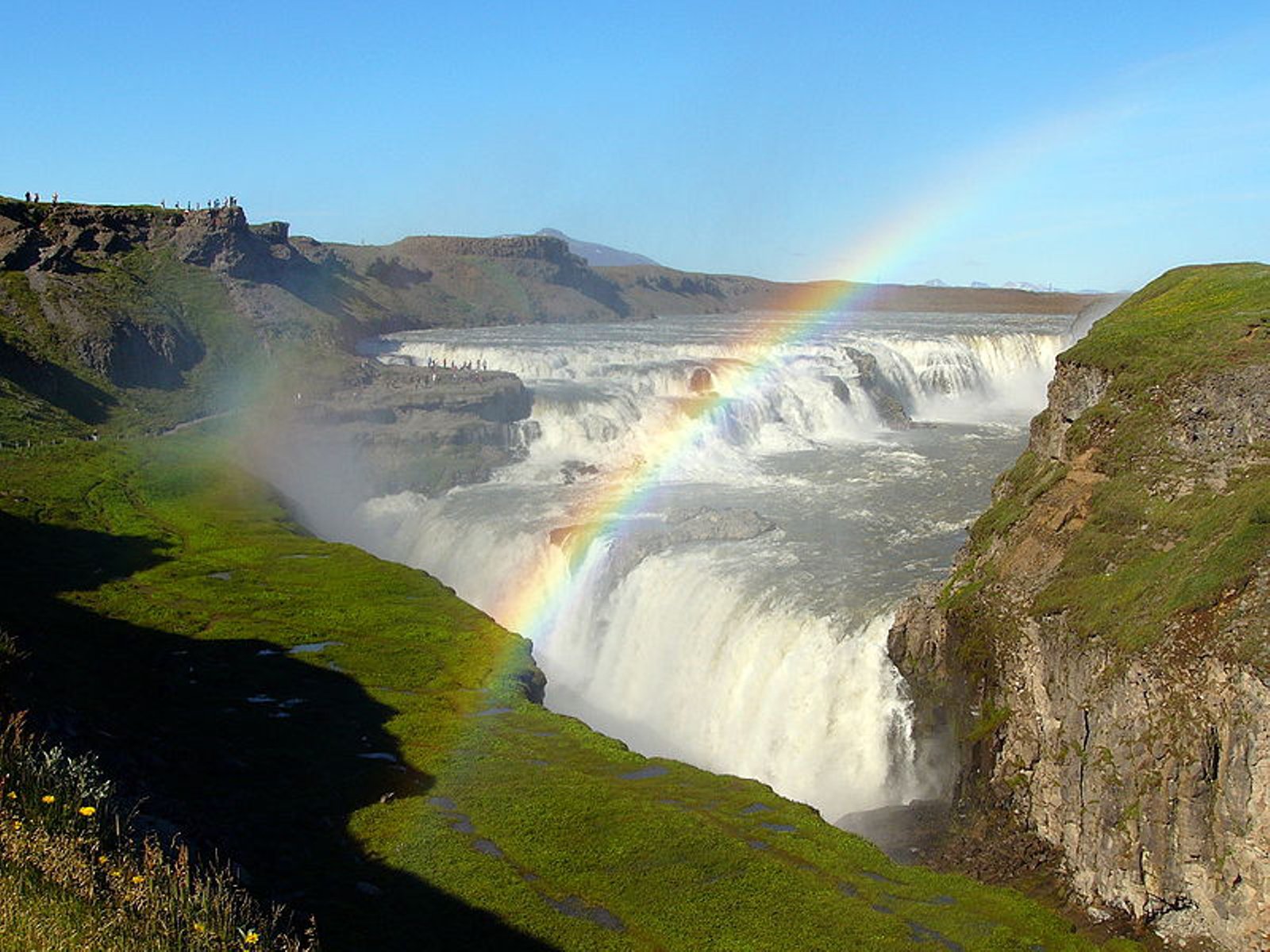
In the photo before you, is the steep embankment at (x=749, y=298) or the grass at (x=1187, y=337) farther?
the steep embankment at (x=749, y=298)

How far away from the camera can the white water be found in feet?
88.0

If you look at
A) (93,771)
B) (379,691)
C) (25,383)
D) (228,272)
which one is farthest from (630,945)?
(228,272)

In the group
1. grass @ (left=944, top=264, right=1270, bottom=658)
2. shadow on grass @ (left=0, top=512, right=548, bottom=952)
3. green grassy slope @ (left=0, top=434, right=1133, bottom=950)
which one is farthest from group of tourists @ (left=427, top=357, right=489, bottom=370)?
grass @ (left=944, top=264, right=1270, bottom=658)

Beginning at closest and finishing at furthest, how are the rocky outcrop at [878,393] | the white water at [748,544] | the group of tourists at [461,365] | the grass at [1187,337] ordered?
1. the grass at [1187,337]
2. the white water at [748,544]
3. the rocky outcrop at [878,393]
4. the group of tourists at [461,365]

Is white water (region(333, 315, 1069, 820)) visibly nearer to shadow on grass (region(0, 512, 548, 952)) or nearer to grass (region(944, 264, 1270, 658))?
grass (region(944, 264, 1270, 658))

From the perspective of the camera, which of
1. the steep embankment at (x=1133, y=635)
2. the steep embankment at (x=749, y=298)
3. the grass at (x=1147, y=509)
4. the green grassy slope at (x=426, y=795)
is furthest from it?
Result: the steep embankment at (x=749, y=298)

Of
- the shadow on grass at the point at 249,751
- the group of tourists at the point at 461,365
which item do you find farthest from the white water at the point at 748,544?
the shadow on grass at the point at 249,751

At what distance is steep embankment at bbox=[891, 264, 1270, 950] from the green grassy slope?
108 inches

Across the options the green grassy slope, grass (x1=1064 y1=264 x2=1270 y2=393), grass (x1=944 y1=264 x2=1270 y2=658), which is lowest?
the green grassy slope

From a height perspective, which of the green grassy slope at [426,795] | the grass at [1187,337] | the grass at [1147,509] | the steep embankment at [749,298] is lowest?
the green grassy slope at [426,795]

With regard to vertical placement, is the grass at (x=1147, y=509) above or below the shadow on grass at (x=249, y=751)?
above

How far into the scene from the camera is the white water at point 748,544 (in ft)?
88.0

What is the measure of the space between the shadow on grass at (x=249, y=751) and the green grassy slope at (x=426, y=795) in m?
0.05

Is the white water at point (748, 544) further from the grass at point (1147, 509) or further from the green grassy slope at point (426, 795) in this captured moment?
the green grassy slope at point (426, 795)
